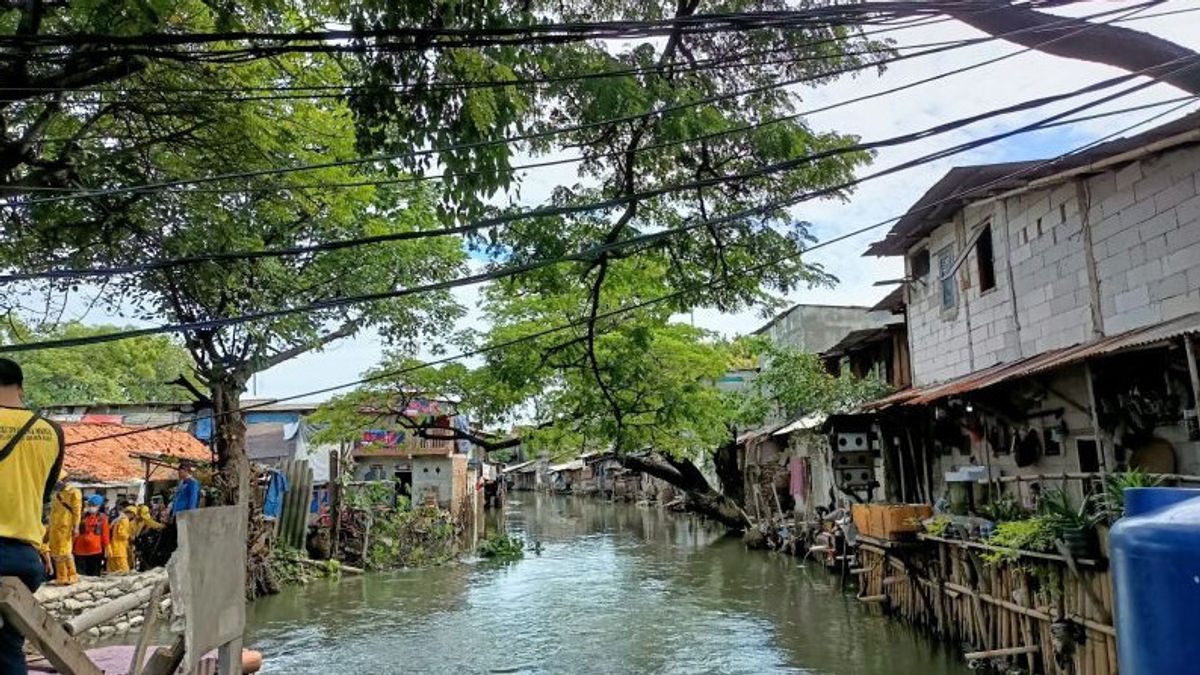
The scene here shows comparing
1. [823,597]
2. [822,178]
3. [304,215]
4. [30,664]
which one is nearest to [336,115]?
[304,215]

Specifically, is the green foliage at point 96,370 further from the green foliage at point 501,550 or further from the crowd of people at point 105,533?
the green foliage at point 501,550

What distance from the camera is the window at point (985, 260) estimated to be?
1284cm

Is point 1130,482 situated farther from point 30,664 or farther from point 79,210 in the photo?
point 79,210

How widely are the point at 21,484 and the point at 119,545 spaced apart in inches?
533

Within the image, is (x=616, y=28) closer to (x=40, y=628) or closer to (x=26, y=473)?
(x=26, y=473)

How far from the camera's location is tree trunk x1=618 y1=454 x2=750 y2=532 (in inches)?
1037

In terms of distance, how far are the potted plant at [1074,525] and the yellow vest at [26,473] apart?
802 cm

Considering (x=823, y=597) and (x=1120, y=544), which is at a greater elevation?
(x=1120, y=544)

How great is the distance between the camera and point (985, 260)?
13055 millimetres

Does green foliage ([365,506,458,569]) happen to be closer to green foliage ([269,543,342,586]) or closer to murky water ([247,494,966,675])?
murky water ([247,494,966,675])

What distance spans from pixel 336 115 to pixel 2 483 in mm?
7272

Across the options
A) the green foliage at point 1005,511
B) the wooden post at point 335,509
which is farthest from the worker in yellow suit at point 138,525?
the green foliage at point 1005,511

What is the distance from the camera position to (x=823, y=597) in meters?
15.4

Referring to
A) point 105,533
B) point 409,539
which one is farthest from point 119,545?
point 409,539
